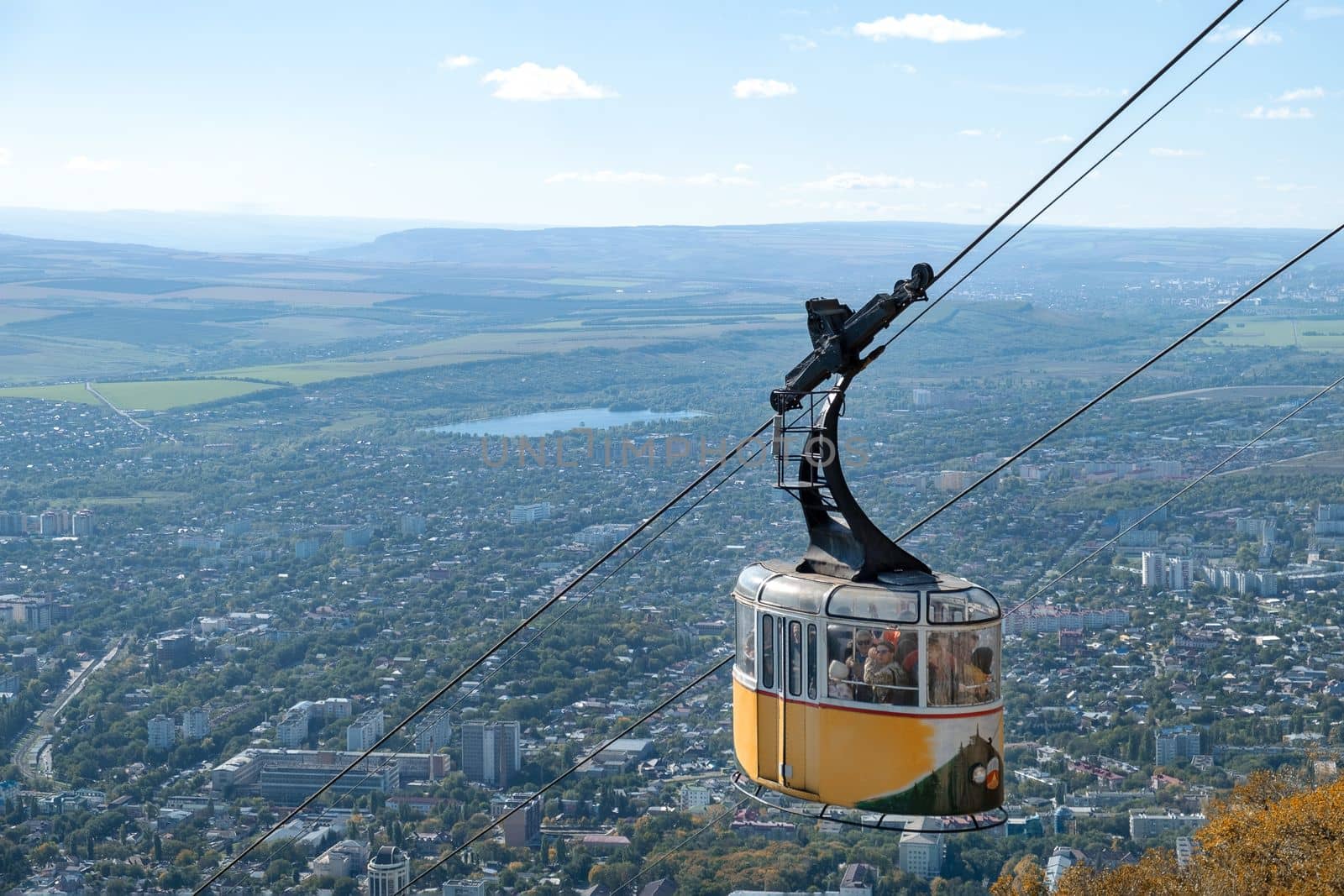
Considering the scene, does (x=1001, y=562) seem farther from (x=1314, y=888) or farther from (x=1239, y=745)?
(x=1314, y=888)

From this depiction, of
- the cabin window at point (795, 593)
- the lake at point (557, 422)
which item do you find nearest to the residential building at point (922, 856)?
the cabin window at point (795, 593)

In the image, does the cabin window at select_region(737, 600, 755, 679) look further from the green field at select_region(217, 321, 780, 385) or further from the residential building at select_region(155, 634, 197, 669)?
the green field at select_region(217, 321, 780, 385)

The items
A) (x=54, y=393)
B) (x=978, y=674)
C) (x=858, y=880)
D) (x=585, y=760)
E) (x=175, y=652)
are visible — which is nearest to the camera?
(x=978, y=674)

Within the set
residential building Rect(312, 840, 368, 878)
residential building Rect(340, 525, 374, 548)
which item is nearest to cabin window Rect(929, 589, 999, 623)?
residential building Rect(312, 840, 368, 878)

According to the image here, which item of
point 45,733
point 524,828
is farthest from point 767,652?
point 45,733

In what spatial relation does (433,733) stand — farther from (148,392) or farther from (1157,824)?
(148,392)
